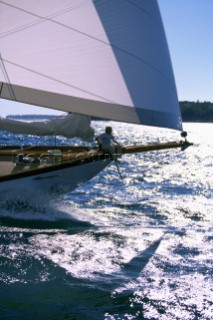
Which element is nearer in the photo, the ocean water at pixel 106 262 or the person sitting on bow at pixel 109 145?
the ocean water at pixel 106 262

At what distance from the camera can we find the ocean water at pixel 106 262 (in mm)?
6914

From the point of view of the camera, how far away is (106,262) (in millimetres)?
8906

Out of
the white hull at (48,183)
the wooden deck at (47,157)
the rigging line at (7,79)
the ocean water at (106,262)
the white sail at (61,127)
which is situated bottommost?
the ocean water at (106,262)

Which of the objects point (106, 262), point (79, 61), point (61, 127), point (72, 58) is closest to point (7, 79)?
point (72, 58)

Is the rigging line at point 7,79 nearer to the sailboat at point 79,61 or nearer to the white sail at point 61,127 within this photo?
the sailboat at point 79,61

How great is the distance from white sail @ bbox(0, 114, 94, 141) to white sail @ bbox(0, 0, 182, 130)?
1.57 m

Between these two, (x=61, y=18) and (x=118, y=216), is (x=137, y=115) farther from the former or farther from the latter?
(x=118, y=216)

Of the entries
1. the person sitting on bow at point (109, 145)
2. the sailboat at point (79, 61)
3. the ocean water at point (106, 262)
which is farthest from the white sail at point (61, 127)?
the ocean water at point (106, 262)

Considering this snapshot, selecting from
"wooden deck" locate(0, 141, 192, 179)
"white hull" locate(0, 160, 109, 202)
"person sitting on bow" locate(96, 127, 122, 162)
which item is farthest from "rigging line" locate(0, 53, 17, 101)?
"person sitting on bow" locate(96, 127, 122, 162)

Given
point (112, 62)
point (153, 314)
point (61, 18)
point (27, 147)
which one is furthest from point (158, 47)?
point (153, 314)

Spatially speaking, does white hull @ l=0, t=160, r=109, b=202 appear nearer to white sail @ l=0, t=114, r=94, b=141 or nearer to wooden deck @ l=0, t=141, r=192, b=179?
wooden deck @ l=0, t=141, r=192, b=179

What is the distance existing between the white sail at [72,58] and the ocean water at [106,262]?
2.83 metres

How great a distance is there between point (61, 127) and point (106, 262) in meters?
3.84

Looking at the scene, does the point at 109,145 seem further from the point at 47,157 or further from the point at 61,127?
the point at 47,157
